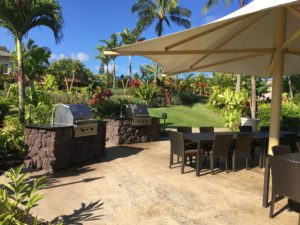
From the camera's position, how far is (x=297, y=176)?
3.50m

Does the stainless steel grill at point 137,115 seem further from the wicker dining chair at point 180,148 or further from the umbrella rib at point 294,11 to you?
the umbrella rib at point 294,11

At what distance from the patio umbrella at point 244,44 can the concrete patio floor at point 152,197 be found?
127 cm

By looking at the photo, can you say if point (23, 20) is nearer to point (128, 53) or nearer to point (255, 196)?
point (128, 53)

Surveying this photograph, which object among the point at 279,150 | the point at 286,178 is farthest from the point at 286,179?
the point at 279,150

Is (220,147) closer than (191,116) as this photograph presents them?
Yes

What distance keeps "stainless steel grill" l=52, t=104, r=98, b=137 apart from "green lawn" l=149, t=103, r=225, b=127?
8437 millimetres

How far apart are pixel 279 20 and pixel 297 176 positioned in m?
2.78

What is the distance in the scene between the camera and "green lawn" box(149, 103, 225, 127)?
16.7m

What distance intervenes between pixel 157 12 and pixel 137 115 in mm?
19557

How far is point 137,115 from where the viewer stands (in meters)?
10.1

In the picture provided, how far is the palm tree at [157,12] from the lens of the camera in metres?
27.0

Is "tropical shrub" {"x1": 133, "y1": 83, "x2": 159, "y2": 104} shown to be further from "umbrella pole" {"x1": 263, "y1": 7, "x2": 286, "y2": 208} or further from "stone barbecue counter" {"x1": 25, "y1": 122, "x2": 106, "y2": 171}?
"umbrella pole" {"x1": 263, "y1": 7, "x2": 286, "y2": 208}

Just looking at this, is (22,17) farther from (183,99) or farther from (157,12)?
(157,12)

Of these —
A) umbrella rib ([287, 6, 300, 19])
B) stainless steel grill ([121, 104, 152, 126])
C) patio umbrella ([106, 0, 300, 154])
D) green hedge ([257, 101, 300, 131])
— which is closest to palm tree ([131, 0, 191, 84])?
green hedge ([257, 101, 300, 131])
